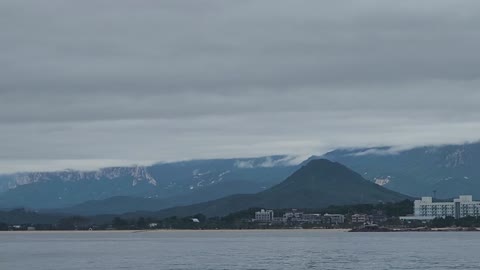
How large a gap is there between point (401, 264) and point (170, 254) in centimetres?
3708

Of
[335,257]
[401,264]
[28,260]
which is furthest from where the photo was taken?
[28,260]

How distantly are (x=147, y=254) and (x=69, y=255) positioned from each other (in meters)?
9.76

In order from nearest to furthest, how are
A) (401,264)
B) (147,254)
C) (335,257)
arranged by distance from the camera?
(401,264) < (335,257) < (147,254)

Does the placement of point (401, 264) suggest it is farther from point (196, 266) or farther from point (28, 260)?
point (28, 260)

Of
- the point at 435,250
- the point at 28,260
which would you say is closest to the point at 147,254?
the point at 28,260

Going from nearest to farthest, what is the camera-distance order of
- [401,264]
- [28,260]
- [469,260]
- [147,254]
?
[401,264] < [469,260] < [28,260] < [147,254]

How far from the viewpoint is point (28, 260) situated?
13062 centimetres

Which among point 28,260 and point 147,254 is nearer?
point 28,260

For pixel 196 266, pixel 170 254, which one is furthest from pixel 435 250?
pixel 196 266

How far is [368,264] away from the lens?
10706cm

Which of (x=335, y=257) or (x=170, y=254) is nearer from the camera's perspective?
(x=335, y=257)

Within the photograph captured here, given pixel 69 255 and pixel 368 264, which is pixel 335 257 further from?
pixel 69 255

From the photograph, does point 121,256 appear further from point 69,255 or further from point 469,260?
point 469,260

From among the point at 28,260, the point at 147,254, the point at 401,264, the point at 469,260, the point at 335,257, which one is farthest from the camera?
the point at 147,254
